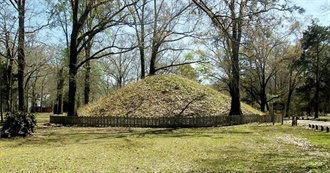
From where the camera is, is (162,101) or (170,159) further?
(162,101)

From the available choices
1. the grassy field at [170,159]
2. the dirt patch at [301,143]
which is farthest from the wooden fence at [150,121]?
the grassy field at [170,159]

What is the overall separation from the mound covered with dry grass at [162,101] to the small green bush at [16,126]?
9585 millimetres

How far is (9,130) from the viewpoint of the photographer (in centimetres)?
1562

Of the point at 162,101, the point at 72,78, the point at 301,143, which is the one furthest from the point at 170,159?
the point at 162,101

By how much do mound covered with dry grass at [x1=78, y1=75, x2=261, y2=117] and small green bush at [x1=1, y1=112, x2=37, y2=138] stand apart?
9.58 m

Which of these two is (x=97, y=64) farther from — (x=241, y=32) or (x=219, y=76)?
(x=241, y=32)

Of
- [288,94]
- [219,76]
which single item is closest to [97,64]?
[219,76]

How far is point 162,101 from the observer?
2666 cm

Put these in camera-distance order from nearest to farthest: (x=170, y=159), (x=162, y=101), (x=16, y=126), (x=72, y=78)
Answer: (x=170, y=159) → (x=16, y=126) → (x=72, y=78) → (x=162, y=101)

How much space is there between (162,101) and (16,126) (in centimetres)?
1325

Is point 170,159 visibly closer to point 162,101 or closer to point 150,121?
point 150,121

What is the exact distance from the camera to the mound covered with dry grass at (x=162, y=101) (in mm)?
25328

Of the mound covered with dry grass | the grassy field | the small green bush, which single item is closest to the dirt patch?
the grassy field

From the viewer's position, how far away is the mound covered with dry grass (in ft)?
83.1
